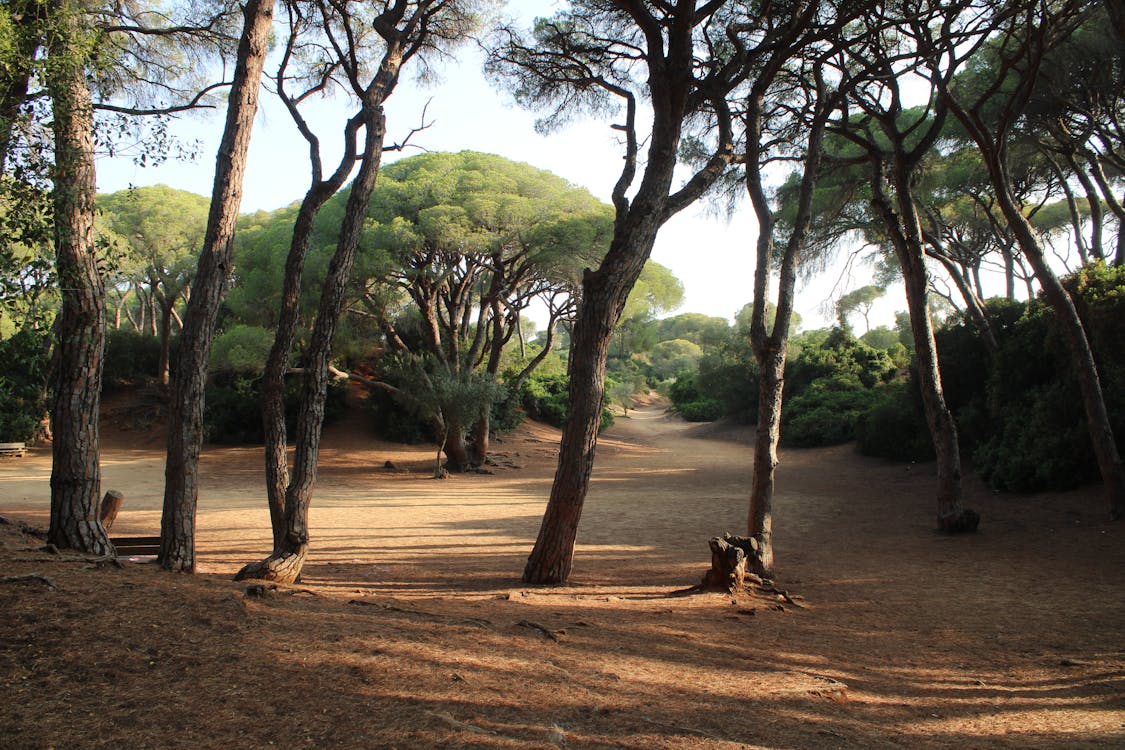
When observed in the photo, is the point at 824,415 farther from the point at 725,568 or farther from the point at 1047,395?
the point at 725,568

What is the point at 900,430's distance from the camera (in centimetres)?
1634

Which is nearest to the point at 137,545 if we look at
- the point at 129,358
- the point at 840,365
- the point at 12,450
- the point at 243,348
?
the point at 243,348

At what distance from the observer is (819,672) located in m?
4.04

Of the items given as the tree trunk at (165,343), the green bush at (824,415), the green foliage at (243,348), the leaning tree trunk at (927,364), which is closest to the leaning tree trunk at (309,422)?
the leaning tree trunk at (927,364)

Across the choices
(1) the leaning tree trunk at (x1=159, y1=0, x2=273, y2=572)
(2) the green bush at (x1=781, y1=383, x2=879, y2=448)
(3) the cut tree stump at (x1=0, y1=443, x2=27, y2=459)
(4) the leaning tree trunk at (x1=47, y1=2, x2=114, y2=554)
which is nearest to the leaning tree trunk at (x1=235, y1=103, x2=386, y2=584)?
(1) the leaning tree trunk at (x1=159, y1=0, x2=273, y2=572)

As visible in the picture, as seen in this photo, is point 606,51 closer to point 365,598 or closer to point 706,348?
point 365,598

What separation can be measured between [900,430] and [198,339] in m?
15.4

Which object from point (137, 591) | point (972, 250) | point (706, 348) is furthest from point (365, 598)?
point (706, 348)

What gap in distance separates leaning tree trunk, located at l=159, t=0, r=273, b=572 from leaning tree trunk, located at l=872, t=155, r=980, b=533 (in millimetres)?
8368

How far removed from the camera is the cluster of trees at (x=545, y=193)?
5355 mm

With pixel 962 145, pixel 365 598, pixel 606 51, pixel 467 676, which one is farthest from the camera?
pixel 962 145

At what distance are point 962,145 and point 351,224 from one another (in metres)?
12.7

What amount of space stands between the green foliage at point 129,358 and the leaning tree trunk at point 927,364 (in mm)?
24840

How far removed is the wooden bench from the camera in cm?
645
